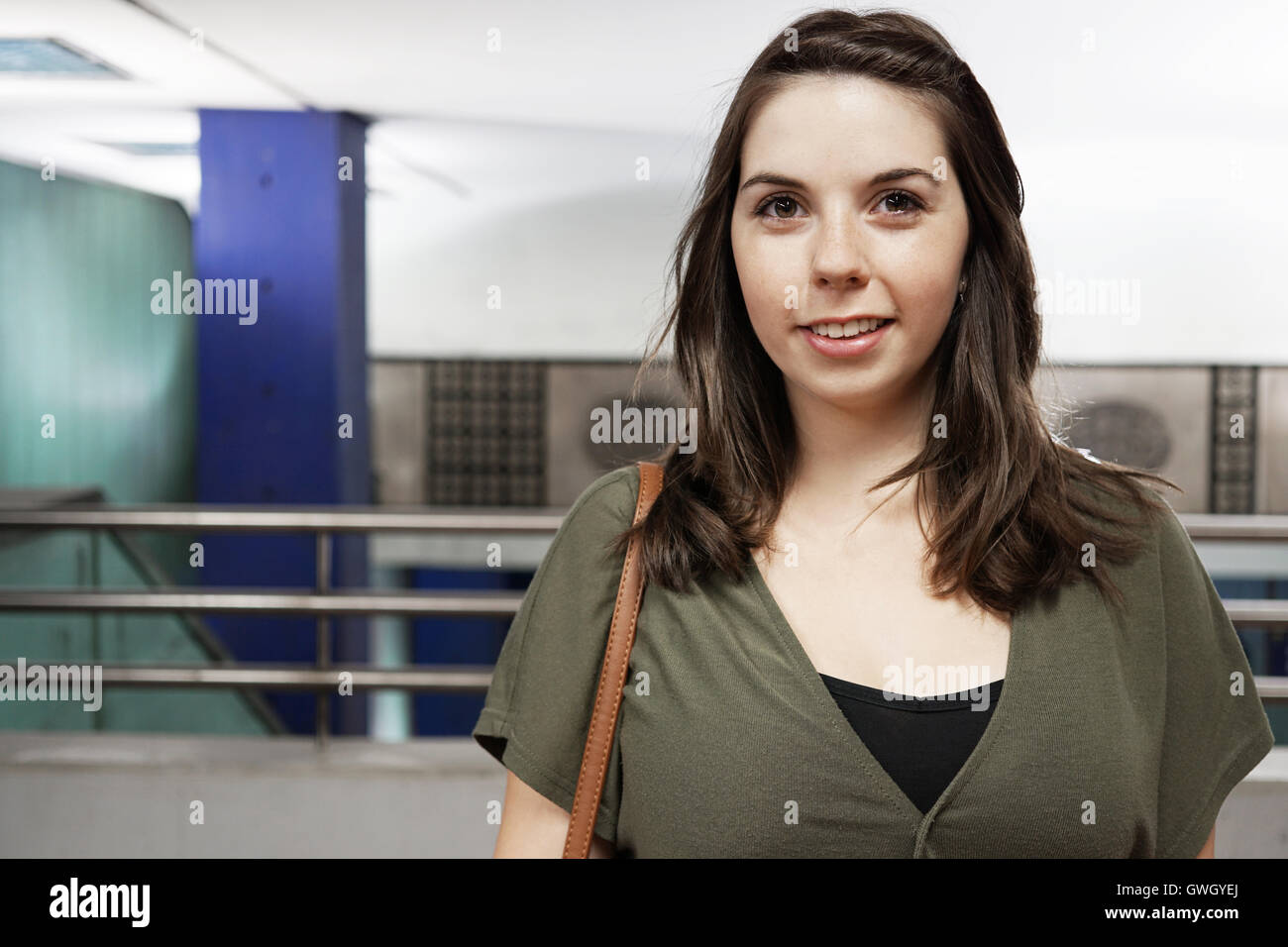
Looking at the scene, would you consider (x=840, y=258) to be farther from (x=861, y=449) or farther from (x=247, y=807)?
(x=247, y=807)

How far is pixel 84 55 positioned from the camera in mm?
4414

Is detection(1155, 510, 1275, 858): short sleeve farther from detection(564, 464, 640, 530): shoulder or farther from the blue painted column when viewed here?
the blue painted column

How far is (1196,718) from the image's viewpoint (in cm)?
99

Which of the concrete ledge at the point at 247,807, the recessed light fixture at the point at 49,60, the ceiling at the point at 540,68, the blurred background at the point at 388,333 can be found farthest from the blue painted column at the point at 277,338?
the concrete ledge at the point at 247,807

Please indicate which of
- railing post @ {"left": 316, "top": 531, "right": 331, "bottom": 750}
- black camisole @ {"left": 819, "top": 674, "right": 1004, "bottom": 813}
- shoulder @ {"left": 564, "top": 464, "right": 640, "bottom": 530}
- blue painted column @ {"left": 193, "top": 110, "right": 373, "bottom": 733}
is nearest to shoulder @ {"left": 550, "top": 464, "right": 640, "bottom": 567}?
shoulder @ {"left": 564, "top": 464, "right": 640, "bottom": 530}

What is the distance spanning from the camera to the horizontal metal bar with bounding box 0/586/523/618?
2.62m

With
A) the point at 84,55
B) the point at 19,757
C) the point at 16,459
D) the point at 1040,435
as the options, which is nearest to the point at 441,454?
the point at 16,459

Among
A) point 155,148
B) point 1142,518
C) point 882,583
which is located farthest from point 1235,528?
point 155,148

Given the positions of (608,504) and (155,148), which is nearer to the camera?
(608,504)

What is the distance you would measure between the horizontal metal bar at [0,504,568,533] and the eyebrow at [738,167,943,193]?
166cm

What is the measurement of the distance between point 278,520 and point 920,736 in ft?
6.63

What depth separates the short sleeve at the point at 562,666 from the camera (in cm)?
99

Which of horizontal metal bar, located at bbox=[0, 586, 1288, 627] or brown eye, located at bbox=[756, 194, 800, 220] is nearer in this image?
brown eye, located at bbox=[756, 194, 800, 220]

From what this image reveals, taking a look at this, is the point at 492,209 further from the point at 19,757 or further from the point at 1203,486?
the point at 19,757
